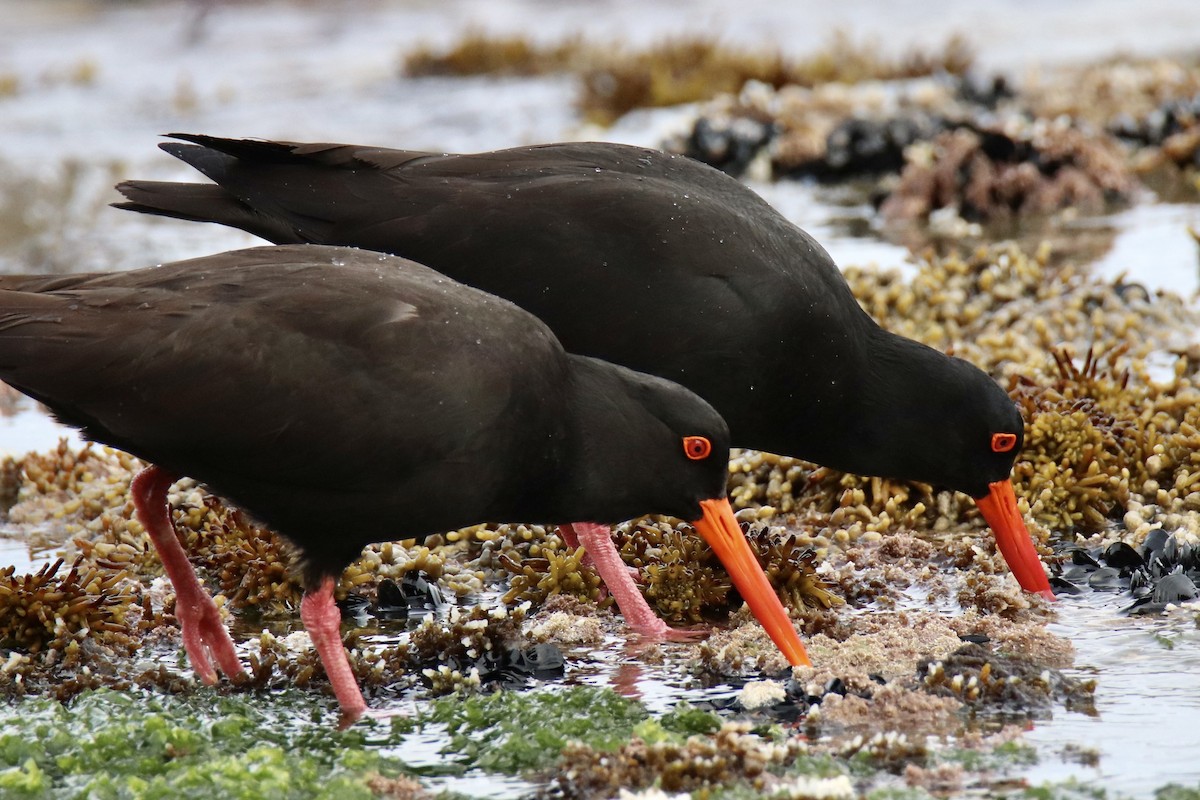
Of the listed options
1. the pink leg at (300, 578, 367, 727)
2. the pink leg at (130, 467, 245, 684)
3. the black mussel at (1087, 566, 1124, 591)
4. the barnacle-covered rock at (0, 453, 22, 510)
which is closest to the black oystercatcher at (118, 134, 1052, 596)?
the black mussel at (1087, 566, 1124, 591)

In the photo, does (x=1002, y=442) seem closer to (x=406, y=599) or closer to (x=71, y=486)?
(x=406, y=599)

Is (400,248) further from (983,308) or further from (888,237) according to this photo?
(888,237)

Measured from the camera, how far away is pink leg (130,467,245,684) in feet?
14.7

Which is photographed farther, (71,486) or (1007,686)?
(71,486)

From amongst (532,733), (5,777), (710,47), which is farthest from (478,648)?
(710,47)

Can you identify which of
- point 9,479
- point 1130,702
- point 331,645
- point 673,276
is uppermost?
point 673,276

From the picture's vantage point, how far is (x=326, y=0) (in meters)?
24.8

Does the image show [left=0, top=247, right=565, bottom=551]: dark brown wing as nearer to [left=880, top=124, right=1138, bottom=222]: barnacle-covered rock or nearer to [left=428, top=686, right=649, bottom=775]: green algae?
[left=428, top=686, right=649, bottom=775]: green algae

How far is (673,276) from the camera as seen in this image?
16.8 feet

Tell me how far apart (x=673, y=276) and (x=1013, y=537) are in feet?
4.72

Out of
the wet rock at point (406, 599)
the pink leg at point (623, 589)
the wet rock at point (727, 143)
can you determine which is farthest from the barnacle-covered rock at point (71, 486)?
the wet rock at point (727, 143)

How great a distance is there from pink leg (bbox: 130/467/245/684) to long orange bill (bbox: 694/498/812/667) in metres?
1.43

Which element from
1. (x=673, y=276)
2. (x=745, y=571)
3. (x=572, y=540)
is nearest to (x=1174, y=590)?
(x=745, y=571)

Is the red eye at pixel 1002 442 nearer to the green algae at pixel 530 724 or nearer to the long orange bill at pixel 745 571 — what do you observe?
the long orange bill at pixel 745 571
